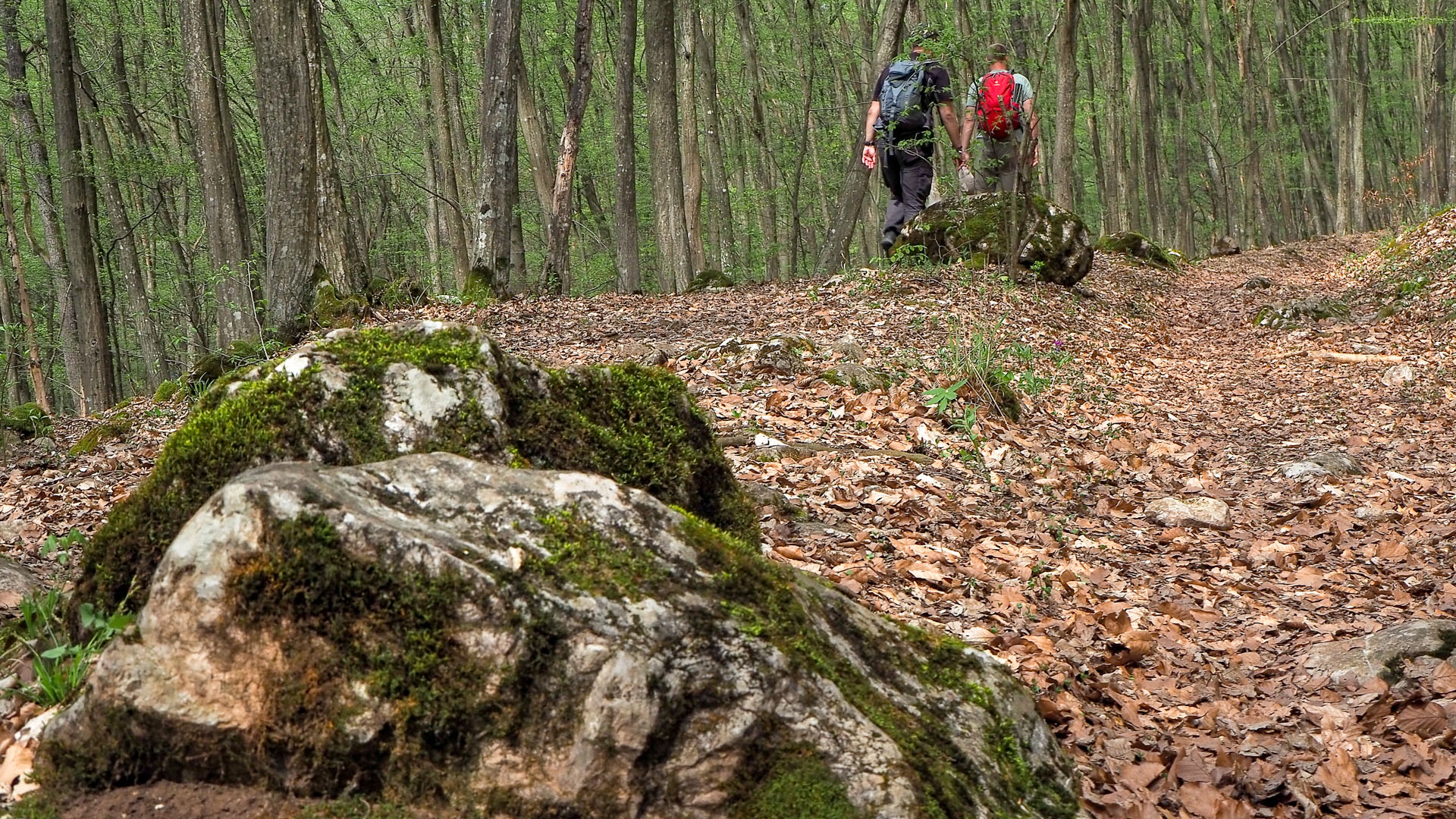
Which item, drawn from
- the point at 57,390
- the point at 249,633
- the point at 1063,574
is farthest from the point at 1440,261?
the point at 57,390

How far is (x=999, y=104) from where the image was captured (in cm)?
1092

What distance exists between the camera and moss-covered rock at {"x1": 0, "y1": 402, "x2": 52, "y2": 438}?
7781 mm

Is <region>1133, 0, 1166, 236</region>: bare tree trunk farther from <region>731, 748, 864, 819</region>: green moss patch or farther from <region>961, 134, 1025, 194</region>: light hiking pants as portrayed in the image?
<region>731, 748, 864, 819</region>: green moss patch

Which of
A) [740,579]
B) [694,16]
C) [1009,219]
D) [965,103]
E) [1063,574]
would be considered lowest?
[1063,574]

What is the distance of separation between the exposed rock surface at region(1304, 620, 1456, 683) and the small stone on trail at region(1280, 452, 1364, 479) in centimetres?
244

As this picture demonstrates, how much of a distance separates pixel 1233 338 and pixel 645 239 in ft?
78.7

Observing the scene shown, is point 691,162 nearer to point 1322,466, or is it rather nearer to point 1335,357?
point 1335,357

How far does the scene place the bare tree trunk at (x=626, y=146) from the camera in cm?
1444

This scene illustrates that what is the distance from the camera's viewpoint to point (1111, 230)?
→ 23734 millimetres

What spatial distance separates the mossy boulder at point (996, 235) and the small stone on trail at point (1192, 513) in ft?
18.8

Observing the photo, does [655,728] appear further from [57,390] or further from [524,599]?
[57,390]

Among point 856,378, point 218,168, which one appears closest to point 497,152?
point 218,168

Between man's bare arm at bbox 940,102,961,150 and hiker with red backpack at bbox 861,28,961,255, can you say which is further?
man's bare arm at bbox 940,102,961,150

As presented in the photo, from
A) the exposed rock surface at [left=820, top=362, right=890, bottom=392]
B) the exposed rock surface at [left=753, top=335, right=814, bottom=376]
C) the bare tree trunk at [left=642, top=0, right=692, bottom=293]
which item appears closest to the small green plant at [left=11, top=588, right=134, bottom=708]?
the exposed rock surface at [left=820, top=362, right=890, bottom=392]
